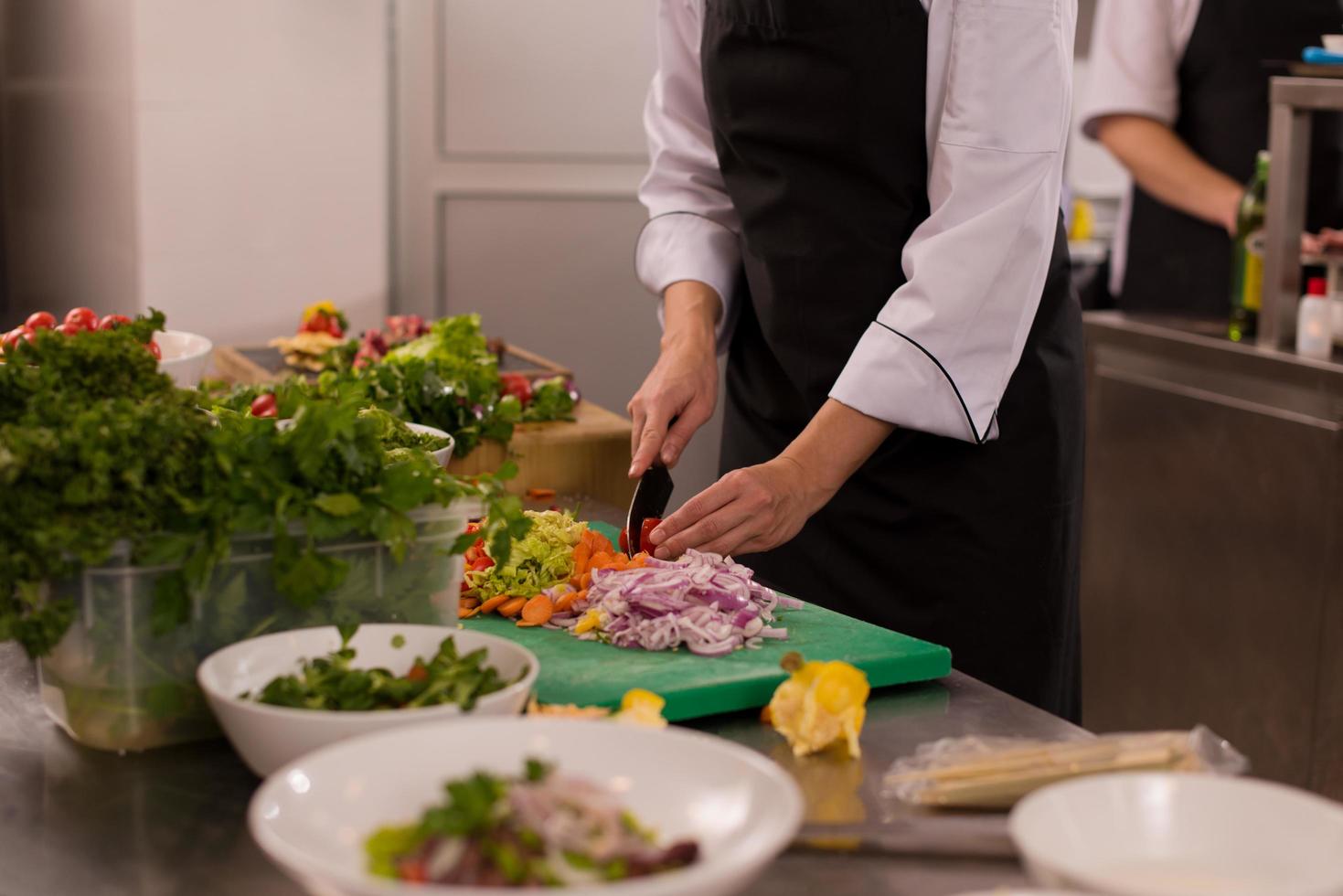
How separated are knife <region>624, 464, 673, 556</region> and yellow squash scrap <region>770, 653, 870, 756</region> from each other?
1.42 feet

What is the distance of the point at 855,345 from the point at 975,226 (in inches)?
A: 10.3

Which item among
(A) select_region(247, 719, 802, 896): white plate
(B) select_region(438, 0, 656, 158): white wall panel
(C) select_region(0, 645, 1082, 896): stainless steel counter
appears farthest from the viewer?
(B) select_region(438, 0, 656, 158): white wall panel

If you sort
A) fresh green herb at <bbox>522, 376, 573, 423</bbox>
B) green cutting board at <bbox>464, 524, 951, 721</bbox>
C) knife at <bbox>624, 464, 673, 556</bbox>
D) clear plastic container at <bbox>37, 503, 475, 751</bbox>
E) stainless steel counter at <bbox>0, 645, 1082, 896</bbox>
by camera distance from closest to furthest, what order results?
stainless steel counter at <bbox>0, 645, 1082, 896</bbox> → clear plastic container at <bbox>37, 503, 475, 751</bbox> → green cutting board at <bbox>464, 524, 951, 721</bbox> → knife at <bbox>624, 464, 673, 556</bbox> → fresh green herb at <bbox>522, 376, 573, 423</bbox>

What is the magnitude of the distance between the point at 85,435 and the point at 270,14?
8.99 feet

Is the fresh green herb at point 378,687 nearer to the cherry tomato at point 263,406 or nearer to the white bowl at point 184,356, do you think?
the white bowl at point 184,356

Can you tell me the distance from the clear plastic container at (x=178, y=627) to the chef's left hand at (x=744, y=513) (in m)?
0.31

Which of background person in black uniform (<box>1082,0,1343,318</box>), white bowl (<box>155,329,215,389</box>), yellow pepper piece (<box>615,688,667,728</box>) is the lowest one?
yellow pepper piece (<box>615,688,667,728</box>)

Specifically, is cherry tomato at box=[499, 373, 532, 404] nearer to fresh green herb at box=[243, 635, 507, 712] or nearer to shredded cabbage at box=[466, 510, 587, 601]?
shredded cabbage at box=[466, 510, 587, 601]

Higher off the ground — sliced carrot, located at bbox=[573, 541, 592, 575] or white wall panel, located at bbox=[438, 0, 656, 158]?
white wall panel, located at bbox=[438, 0, 656, 158]

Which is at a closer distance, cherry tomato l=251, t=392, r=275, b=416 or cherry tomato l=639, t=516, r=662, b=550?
cherry tomato l=639, t=516, r=662, b=550

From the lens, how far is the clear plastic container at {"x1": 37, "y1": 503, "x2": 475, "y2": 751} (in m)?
1.02

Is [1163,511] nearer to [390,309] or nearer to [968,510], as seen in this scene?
[968,510]

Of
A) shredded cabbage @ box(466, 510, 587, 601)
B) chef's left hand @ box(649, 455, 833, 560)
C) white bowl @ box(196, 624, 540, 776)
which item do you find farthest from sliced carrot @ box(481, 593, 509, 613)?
white bowl @ box(196, 624, 540, 776)

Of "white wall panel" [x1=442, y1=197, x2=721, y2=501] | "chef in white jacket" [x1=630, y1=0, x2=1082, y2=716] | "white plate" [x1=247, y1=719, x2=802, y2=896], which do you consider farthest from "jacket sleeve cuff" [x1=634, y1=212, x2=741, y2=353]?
"white wall panel" [x1=442, y1=197, x2=721, y2=501]
